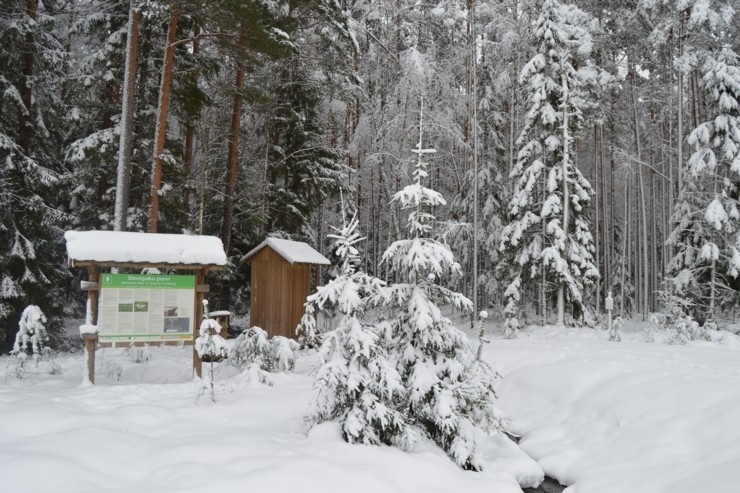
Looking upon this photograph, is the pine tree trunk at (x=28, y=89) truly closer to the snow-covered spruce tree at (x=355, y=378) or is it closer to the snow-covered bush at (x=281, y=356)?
the snow-covered bush at (x=281, y=356)

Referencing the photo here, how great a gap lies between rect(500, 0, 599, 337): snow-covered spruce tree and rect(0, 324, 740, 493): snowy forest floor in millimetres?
7109

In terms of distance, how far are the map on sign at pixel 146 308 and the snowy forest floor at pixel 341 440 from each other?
87 cm

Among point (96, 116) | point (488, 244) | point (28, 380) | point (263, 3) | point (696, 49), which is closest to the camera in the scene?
point (28, 380)

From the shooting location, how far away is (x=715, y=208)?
50.5 ft

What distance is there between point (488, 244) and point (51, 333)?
54.5ft

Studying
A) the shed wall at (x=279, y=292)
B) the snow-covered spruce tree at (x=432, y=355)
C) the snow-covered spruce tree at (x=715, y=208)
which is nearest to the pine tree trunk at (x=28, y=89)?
the shed wall at (x=279, y=292)

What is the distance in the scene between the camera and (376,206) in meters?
25.1

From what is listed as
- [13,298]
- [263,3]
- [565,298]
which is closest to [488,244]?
[565,298]

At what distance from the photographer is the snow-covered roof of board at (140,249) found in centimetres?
834

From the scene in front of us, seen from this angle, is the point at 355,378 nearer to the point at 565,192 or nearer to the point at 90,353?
the point at 90,353

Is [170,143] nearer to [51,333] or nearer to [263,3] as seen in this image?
[263,3]

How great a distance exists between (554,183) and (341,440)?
14.0m

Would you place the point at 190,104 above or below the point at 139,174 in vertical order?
above

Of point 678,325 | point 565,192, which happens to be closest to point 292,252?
point 565,192
